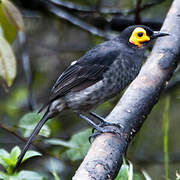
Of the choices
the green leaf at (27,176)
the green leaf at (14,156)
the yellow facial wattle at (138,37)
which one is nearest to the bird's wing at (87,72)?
the yellow facial wattle at (138,37)

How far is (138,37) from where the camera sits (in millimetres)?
3648

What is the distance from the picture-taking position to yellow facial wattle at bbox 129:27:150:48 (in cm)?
359

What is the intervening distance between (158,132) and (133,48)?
2460 mm

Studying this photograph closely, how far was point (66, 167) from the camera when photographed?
4.49 meters

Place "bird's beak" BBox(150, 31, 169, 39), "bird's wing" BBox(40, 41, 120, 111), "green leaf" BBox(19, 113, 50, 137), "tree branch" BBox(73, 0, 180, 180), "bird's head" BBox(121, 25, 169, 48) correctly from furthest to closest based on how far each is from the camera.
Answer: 1. "bird's head" BBox(121, 25, 169, 48)
2. "bird's wing" BBox(40, 41, 120, 111)
3. "bird's beak" BBox(150, 31, 169, 39)
4. "green leaf" BBox(19, 113, 50, 137)
5. "tree branch" BBox(73, 0, 180, 180)

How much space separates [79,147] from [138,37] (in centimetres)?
120

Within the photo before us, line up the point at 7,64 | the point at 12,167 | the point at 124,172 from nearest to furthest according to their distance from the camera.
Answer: the point at 124,172
the point at 12,167
the point at 7,64

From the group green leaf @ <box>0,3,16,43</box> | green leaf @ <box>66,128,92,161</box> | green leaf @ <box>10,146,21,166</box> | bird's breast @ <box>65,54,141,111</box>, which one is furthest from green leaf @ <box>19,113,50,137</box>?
green leaf @ <box>0,3,16,43</box>

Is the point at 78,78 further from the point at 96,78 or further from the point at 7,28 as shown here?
the point at 7,28

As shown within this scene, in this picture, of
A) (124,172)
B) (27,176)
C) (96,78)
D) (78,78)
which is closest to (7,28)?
(78,78)

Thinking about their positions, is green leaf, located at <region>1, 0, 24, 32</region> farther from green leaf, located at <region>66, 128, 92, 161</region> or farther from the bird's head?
the bird's head

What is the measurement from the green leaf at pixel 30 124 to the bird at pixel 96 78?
9 cm

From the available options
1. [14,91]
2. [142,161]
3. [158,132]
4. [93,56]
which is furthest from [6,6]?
[158,132]

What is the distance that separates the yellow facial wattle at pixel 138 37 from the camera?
3594mm
